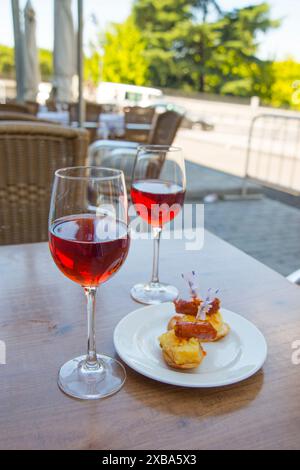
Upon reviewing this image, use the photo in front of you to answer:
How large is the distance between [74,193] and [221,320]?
1.16 feet

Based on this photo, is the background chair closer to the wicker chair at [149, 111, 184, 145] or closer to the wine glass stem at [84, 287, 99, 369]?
the wicker chair at [149, 111, 184, 145]

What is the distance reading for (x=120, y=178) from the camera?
68 centimetres

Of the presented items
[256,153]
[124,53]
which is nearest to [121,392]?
[256,153]

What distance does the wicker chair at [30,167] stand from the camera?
1.67m

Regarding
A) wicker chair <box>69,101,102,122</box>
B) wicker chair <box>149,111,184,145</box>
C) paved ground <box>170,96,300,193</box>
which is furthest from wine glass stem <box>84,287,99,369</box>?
wicker chair <box>69,101,102,122</box>

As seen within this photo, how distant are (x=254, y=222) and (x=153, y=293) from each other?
13.7ft

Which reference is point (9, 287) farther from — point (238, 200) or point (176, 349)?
point (238, 200)

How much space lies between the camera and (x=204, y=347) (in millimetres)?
753

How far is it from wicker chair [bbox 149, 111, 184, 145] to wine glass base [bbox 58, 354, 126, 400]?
10.8 feet

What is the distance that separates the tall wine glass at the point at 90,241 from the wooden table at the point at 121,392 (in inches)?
1.2

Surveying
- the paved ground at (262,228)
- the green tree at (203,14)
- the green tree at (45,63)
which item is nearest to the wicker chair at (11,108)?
the paved ground at (262,228)

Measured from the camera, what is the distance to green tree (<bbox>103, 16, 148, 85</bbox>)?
32469 mm
